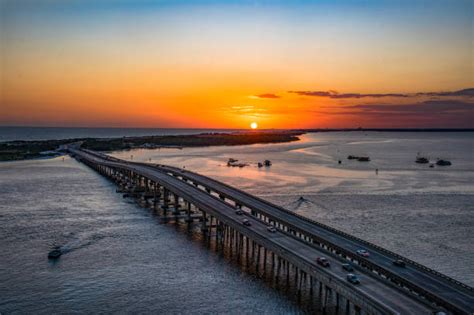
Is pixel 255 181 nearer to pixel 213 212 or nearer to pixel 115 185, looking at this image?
pixel 115 185

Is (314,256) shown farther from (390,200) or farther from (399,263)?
(390,200)

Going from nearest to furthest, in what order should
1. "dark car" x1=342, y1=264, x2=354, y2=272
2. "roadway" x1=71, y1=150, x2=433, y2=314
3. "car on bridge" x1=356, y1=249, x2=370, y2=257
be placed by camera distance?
1. "roadway" x1=71, y1=150, x2=433, y2=314
2. "dark car" x1=342, y1=264, x2=354, y2=272
3. "car on bridge" x1=356, y1=249, x2=370, y2=257

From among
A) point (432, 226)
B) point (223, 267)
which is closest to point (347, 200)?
point (432, 226)

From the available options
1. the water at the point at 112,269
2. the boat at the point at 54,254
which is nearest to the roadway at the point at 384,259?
the water at the point at 112,269

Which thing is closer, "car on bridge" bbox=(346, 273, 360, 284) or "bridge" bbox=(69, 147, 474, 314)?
"bridge" bbox=(69, 147, 474, 314)

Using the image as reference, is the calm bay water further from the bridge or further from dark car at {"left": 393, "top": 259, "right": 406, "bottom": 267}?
dark car at {"left": 393, "top": 259, "right": 406, "bottom": 267}

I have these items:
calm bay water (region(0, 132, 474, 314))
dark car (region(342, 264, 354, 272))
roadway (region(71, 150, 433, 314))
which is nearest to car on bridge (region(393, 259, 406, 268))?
roadway (region(71, 150, 433, 314))
